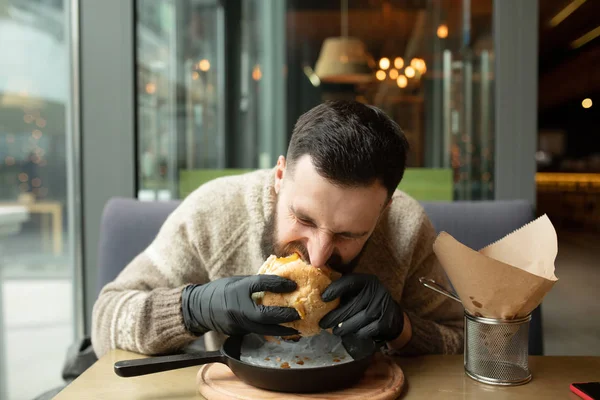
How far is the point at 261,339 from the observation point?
3.45 ft

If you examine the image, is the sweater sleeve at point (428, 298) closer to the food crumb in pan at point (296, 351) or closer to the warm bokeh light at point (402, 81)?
the food crumb in pan at point (296, 351)

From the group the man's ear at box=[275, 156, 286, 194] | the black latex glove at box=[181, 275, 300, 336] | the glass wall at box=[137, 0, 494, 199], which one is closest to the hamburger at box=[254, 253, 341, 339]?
the black latex glove at box=[181, 275, 300, 336]

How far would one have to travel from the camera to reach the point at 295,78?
2.64m

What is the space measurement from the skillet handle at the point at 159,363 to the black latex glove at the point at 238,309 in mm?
89

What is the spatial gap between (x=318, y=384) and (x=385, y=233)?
580mm

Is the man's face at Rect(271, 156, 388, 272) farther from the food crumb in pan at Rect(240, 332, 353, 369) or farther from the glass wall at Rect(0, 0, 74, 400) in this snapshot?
the glass wall at Rect(0, 0, 74, 400)

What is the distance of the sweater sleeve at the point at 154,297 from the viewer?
1126 mm

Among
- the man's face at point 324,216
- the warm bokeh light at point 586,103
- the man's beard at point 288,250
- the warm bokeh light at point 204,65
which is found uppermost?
the warm bokeh light at point 204,65

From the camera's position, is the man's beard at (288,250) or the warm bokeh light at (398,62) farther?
the warm bokeh light at (398,62)

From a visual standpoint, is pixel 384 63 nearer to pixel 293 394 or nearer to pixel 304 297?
pixel 304 297

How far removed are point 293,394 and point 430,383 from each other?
0.25m

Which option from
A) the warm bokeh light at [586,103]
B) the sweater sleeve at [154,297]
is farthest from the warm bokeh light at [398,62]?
the sweater sleeve at [154,297]

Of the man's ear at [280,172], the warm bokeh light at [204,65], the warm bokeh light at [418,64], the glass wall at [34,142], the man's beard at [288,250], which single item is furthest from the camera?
the glass wall at [34,142]

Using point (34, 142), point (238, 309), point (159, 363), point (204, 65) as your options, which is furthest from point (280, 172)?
point (34, 142)
